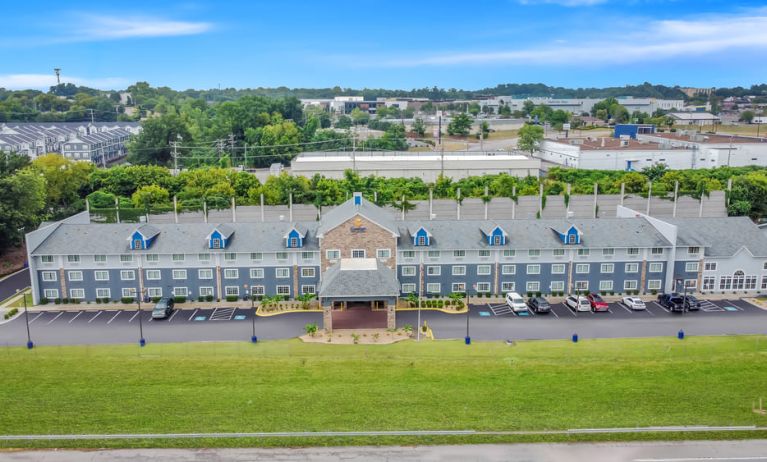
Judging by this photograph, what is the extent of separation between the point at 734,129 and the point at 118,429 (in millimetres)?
196478

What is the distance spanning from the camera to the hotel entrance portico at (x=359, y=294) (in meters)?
47.2

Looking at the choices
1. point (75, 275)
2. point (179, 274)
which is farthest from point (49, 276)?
point (179, 274)

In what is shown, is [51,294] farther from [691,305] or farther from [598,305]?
[691,305]

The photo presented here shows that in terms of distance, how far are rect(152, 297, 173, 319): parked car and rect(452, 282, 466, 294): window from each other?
79.3ft

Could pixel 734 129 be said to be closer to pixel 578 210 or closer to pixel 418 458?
pixel 578 210

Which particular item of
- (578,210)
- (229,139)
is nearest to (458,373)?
(578,210)

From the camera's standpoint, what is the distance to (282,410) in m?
36.2

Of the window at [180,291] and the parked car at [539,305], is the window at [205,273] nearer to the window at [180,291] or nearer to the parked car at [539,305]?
the window at [180,291]

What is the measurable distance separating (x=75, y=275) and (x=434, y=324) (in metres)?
31.5

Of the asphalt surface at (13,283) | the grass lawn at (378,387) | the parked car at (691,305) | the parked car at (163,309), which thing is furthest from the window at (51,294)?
the parked car at (691,305)

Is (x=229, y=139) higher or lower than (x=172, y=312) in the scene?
higher

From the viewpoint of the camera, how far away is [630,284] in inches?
2181

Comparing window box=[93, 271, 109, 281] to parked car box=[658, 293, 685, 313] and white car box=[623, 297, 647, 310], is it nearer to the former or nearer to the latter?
white car box=[623, 297, 647, 310]

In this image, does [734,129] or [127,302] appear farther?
[734,129]
